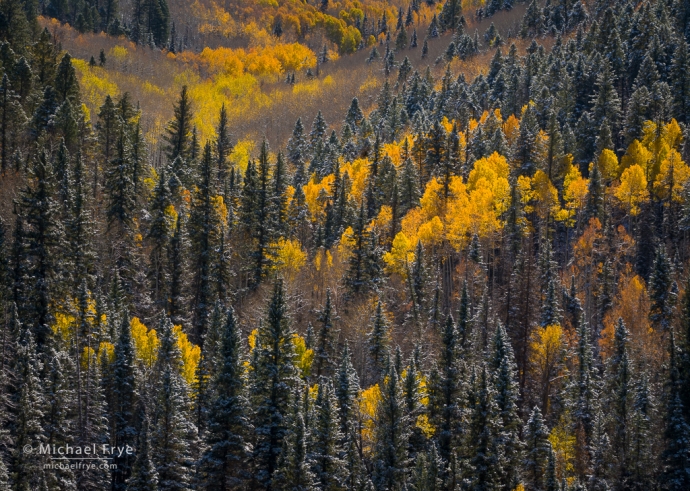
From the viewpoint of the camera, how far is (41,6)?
189 meters

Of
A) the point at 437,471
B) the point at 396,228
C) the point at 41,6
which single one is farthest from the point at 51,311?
the point at 41,6

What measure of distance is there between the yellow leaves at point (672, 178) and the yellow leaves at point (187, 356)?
156 ft

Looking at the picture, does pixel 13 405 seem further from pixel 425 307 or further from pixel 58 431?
pixel 425 307

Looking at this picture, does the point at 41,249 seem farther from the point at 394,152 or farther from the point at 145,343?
the point at 394,152

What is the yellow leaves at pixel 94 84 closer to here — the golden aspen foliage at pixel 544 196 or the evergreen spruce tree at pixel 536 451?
the golden aspen foliage at pixel 544 196

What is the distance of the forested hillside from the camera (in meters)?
44.3

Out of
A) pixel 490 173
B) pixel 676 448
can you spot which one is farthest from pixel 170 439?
pixel 490 173

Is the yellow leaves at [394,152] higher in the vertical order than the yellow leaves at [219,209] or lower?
higher

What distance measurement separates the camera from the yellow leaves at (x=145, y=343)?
53.7 metres

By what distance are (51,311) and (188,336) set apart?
43.3ft

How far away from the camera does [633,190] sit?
74.0m

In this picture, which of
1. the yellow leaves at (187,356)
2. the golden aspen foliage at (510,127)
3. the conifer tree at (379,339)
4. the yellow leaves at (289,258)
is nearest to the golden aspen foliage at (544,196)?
the golden aspen foliage at (510,127)

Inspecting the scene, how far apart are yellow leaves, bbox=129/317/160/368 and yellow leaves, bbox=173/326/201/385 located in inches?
63.6

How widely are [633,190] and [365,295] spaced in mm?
29393
